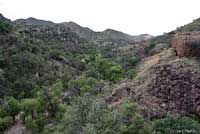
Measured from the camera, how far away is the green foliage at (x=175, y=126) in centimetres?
2044

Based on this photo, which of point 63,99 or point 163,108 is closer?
point 163,108

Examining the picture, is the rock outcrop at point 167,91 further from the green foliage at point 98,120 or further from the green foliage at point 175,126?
the green foliage at point 175,126

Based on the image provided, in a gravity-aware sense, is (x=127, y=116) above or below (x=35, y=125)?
above

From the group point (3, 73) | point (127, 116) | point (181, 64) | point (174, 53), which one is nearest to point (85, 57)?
point (3, 73)

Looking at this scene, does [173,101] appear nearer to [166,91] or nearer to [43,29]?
[166,91]

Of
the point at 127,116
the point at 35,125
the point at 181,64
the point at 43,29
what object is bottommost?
the point at 35,125

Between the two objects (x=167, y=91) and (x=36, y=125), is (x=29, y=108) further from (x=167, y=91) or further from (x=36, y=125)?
(x=167, y=91)

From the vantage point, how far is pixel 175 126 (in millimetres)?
20906

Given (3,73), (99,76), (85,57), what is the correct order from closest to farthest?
(3,73) < (99,76) < (85,57)

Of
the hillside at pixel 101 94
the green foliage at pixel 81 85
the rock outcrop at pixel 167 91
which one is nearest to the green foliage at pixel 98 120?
the hillside at pixel 101 94

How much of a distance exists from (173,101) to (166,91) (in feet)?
3.72

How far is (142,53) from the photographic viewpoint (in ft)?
199

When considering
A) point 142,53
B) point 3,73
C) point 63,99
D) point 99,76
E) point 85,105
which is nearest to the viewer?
point 85,105

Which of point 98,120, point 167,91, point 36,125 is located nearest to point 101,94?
point 36,125
